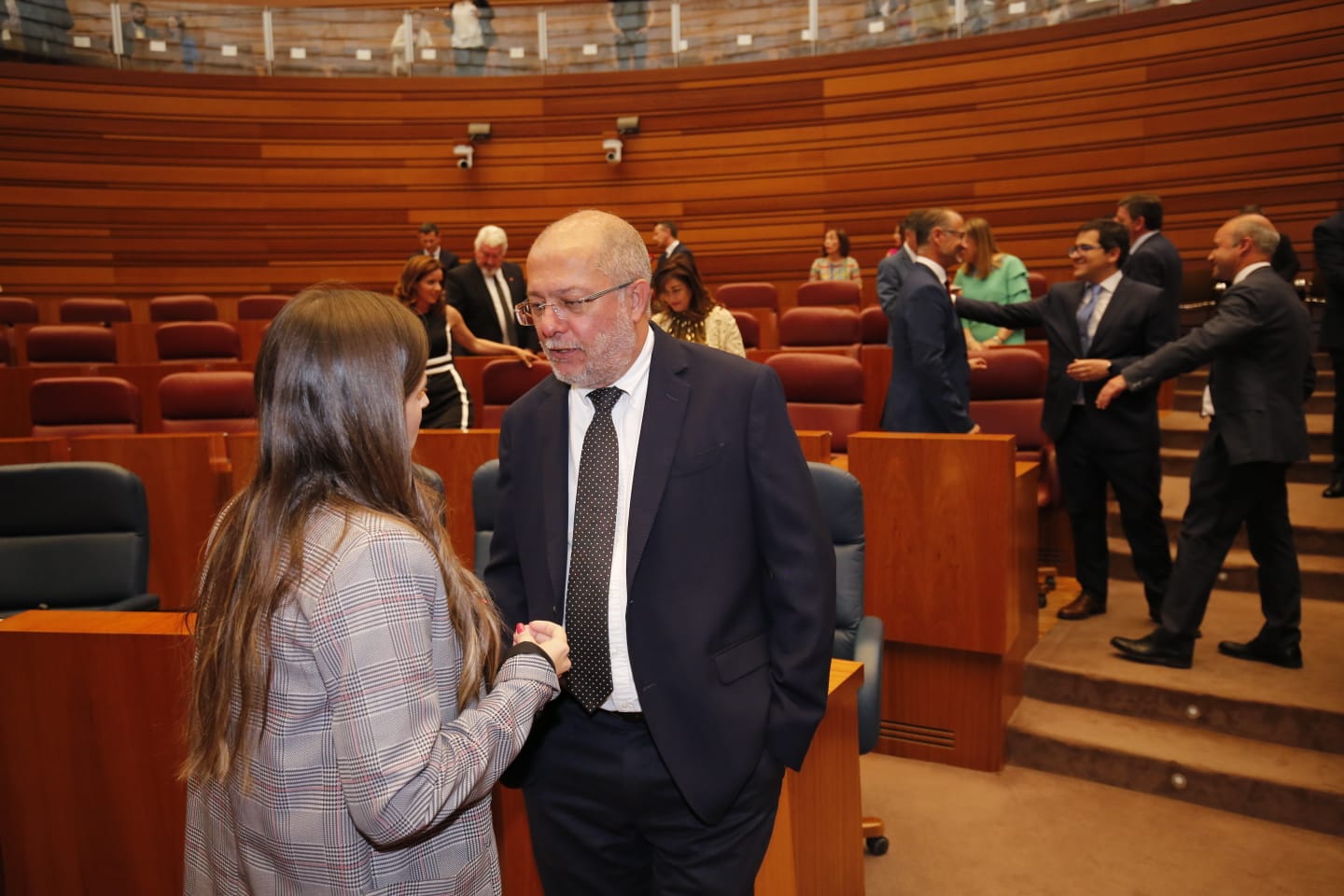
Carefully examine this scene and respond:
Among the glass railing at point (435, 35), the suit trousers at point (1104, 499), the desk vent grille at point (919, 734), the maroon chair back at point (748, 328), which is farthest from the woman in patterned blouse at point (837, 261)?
the desk vent grille at point (919, 734)

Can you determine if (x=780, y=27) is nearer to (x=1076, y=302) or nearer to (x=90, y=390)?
(x=1076, y=302)

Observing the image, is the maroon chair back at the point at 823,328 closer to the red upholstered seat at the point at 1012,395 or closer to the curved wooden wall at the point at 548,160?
the red upholstered seat at the point at 1012,395

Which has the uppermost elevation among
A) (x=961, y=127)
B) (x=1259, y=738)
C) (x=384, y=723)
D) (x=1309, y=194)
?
(x=961, y=127)

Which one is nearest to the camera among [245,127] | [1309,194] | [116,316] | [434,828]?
[434,828]

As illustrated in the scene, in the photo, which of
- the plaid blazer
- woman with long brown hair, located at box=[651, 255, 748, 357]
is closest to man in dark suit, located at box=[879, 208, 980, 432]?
woman with long brown hair, located at box=[651, 255, 748, 357]

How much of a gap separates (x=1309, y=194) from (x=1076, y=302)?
3948 mm

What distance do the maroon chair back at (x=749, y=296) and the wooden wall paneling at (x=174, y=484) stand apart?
14.9 feet

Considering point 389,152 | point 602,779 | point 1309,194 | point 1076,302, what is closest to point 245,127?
point 389,152

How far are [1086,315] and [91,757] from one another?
340 cm

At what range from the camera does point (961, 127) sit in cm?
767

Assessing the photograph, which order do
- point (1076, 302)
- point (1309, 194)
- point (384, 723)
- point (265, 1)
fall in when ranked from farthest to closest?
point (265, 1) → point (1309, 194) → point (1076, 302) → point (384, 723)

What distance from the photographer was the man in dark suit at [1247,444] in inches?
119

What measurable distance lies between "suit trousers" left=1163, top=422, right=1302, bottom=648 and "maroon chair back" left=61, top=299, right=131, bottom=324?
7.18m

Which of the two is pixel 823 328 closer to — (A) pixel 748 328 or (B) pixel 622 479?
(A) pixel 748 328
